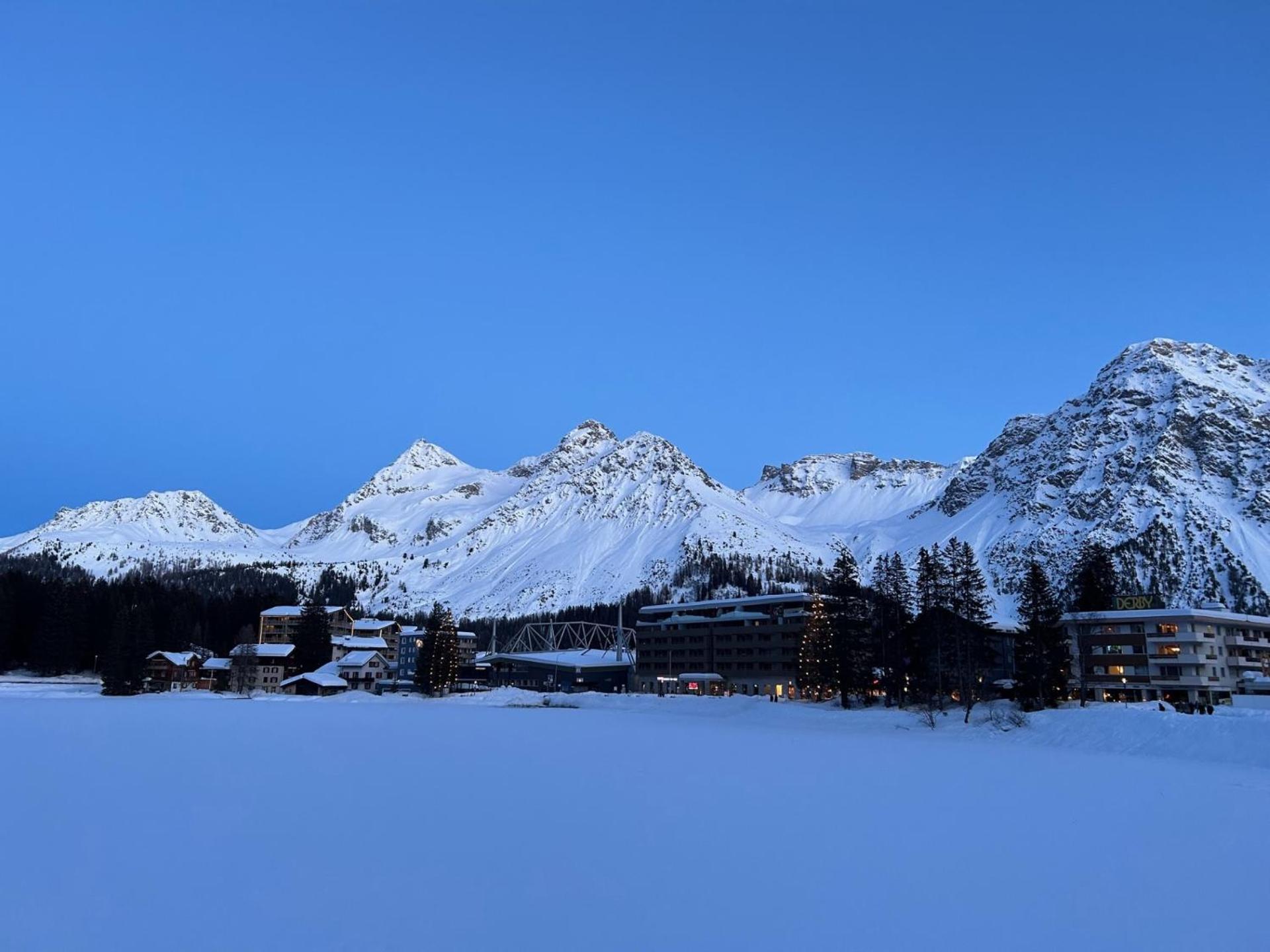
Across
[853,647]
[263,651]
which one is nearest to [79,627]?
[263,651]

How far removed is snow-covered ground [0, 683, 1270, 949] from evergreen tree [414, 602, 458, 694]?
92.9 meters

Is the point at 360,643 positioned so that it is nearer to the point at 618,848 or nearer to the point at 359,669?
the point at 359,669

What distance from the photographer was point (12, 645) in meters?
128

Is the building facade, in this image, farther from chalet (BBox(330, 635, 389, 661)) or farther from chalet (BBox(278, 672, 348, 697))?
chalet (BBox(278, 672, 348, 697))

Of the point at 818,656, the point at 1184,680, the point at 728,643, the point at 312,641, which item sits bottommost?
the point at 1184,680

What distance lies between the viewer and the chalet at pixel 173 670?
5207 inches

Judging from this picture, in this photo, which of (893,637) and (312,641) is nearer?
(893,637)

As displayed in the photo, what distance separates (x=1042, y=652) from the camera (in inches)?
3076

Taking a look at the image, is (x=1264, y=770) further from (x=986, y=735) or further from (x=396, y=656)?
(x=396, y=656)

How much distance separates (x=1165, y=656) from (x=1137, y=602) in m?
11.6

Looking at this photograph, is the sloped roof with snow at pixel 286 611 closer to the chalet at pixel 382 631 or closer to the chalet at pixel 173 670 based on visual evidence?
the chalet at pixel 382 631

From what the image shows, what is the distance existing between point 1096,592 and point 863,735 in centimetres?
6444

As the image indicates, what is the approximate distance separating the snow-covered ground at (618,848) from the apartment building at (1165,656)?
47090mm

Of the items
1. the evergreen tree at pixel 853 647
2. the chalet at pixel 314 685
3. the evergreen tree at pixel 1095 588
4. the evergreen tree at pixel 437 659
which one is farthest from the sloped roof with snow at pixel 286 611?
the evergreen tree at pixel 1095 588
